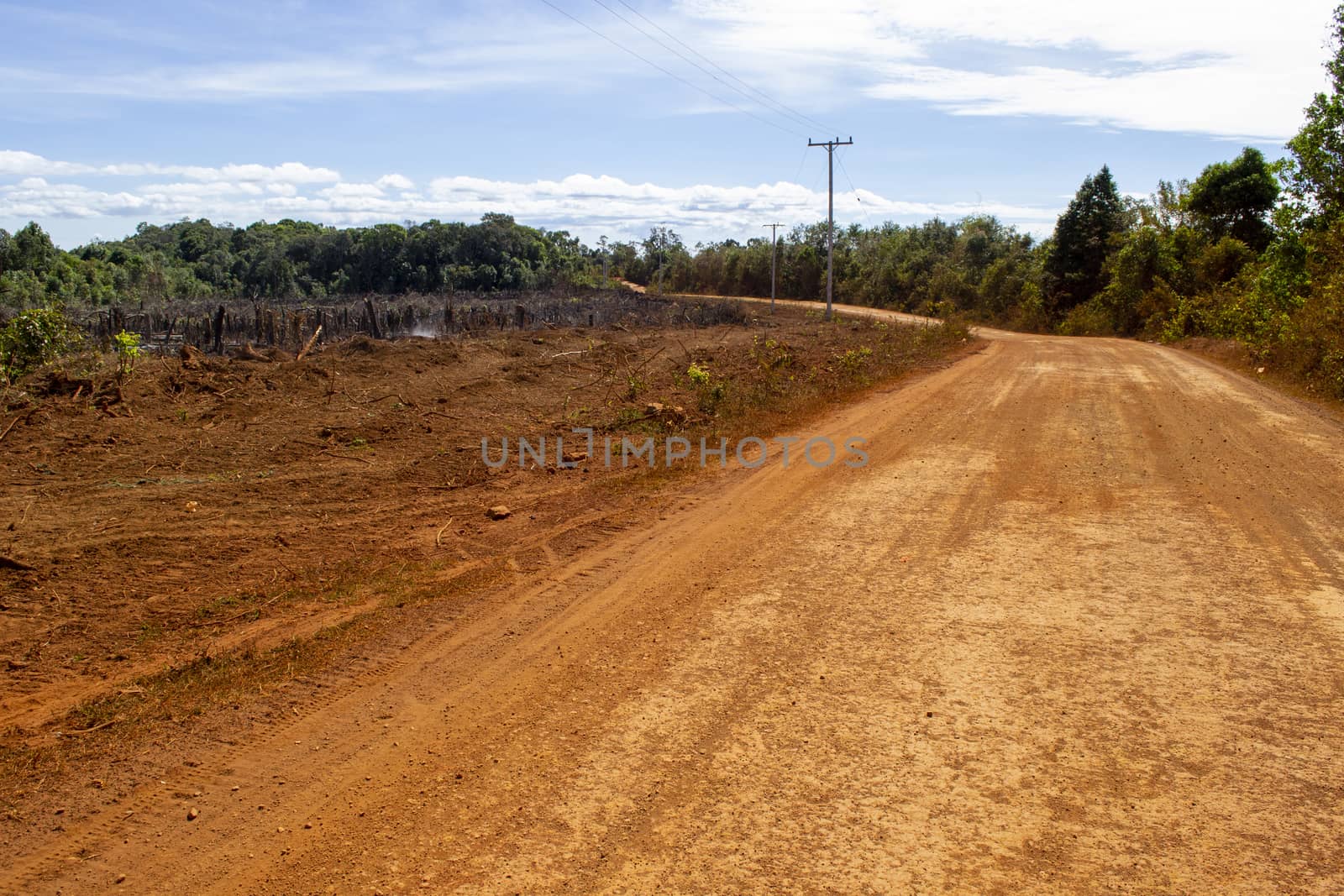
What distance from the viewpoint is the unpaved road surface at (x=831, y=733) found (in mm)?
3279

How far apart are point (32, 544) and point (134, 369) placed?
29.5 ft

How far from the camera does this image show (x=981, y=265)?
1901 inches

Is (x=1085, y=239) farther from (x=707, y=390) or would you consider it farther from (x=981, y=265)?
(x=707, y=390)

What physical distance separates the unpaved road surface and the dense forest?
1156 centimetres

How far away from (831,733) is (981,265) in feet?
158

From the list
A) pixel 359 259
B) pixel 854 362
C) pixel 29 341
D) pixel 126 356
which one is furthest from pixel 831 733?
pixel 359 259

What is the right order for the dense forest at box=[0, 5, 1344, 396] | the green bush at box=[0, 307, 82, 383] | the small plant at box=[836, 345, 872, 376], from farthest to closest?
1. the dense forest at box=[0, 5, 1344, 396]
2. the small plant at box=[836, 345, 872, 376]
3. the green bush at box=[0, 307, 82, 383]

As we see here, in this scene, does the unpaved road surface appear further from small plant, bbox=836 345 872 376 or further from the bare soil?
small plant, bbox=836 345 872 376

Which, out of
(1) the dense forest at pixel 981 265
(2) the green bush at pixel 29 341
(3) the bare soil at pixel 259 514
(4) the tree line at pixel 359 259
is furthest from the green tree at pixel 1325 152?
(4) the tree line at pixel 359 259

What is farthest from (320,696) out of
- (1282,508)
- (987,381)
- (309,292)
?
(309,292)

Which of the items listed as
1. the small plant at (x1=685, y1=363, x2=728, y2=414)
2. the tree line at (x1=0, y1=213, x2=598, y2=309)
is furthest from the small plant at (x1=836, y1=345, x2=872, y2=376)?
the tree line at (x1=0, y1=213, x2=598, y2=309)

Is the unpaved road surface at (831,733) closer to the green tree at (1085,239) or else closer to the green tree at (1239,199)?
the green tree at (1239,199)

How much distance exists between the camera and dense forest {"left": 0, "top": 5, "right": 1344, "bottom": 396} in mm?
20828

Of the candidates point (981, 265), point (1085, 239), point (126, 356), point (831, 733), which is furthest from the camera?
point (981, 265)
